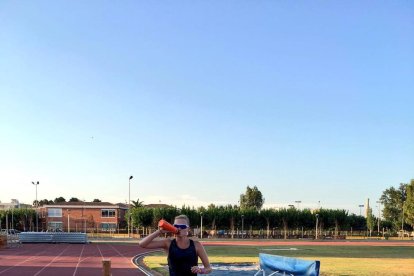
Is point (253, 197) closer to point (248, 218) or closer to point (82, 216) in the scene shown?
point (248, 218)

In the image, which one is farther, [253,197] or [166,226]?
[253,197]

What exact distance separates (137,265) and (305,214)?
7007 cm

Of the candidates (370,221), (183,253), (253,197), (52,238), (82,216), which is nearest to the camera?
(183,253)

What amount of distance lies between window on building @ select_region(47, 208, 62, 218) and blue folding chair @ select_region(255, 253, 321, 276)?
264 feet

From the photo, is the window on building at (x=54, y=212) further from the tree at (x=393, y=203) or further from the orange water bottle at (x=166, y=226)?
the orange water bottle at (x=166, y=226)

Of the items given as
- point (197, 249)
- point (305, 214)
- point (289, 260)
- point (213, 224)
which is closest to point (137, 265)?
point (289, 260)

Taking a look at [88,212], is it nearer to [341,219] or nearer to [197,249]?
[341,219]

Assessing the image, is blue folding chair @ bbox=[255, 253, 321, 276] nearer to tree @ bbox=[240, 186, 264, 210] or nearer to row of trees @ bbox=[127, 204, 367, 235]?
row of trees @ bbox=[127, 204, 367, 235]

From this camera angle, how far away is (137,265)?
73.8ft

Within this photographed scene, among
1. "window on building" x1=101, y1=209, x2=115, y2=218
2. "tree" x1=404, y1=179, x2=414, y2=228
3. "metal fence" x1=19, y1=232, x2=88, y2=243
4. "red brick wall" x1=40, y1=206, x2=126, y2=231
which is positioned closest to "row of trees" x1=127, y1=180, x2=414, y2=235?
"tree" x1=404, y1=179, x2=414, y2=228

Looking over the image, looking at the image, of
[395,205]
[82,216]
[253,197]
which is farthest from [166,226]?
[253,197]

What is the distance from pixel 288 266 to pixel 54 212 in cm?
8265

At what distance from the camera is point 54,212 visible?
8975cm

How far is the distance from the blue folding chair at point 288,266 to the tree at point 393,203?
9502 centimetres
